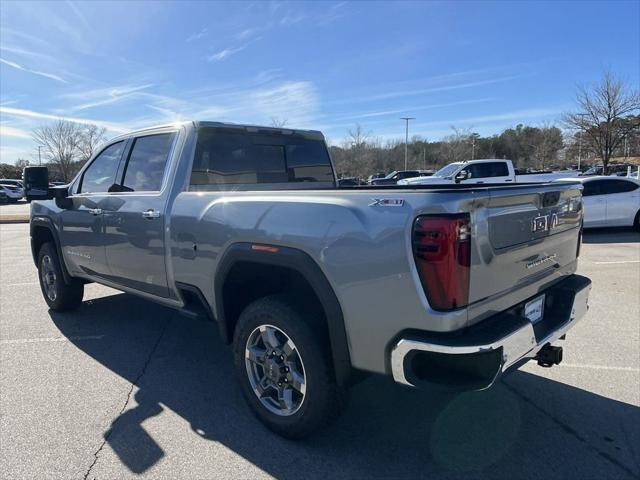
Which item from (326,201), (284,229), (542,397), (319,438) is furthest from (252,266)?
(542,397)

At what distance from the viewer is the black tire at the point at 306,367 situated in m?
2.71

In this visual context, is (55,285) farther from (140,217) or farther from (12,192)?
(12,192)

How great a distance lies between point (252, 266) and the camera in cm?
314

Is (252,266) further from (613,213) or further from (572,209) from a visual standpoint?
(613,213)

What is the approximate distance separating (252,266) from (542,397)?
2.34 m

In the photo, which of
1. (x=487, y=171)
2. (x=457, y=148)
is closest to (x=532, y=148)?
(x=457, y=148)

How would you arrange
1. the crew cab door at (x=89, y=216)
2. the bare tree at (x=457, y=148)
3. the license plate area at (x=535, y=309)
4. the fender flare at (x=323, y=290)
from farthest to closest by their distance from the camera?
the bare tree at (x=457, y=148) → the crew cab door at (x=89, y=216) → the license plate area at (x=535, y=309) → the fender flare at (x=323, y=290)

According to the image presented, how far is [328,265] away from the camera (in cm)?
255

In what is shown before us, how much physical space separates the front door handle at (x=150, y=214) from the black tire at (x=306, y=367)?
125cm

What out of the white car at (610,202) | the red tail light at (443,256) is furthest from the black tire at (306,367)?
the white car at (610,202)

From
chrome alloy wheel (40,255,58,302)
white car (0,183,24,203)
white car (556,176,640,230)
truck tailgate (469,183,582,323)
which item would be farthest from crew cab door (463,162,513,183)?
white car (0,183,24,203)

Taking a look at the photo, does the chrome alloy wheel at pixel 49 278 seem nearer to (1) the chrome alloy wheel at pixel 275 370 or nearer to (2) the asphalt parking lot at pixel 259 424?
(2) the asphalt parking lot at pixel 259 424

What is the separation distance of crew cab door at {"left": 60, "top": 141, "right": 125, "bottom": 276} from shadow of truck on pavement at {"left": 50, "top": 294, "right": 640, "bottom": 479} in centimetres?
116

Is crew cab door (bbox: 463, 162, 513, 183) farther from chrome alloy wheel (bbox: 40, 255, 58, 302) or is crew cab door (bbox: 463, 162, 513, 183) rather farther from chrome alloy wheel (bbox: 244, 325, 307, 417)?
chrome alloy wheel (bbox: 244, 325, 307, 417)
